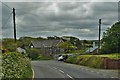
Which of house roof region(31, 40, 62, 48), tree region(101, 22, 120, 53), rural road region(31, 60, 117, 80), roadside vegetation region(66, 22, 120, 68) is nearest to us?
rural road region(31, 60, 117, 80)

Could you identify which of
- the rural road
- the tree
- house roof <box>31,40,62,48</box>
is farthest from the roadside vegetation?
house roof <box>31,40,62,48</box>

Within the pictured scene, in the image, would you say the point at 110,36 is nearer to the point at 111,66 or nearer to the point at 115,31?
the point at 115,31

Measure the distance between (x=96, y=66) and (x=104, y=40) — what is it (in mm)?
16812

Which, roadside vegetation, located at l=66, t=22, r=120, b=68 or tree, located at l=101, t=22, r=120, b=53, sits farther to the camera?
tree, located at l=101, t=22, r=120, b=53

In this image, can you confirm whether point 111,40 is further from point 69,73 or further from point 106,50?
point 69,73

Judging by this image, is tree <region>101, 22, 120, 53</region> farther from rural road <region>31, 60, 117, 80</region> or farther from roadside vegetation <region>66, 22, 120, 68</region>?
rural road <region>31, 60, 117, 80</region>

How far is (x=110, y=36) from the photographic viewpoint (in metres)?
54.1

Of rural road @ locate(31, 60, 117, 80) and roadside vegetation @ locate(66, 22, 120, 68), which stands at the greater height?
roadside vegetation @ locate(66, 22, 120, 68)

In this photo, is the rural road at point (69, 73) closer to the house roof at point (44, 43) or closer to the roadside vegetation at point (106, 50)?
the roadside vegetation at point (106, 50)

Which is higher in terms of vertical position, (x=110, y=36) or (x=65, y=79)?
(x=110, y=36)

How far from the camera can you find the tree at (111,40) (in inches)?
2044

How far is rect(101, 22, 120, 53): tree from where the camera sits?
170ft

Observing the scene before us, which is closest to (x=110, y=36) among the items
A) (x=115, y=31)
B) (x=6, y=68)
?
(x=115, y=31)

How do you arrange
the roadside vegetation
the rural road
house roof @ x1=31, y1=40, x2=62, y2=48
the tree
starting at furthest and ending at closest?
house roof @ x1=31, y1=40, x2=62, y2=48
the tree
the roadside vegetation
the rural road
